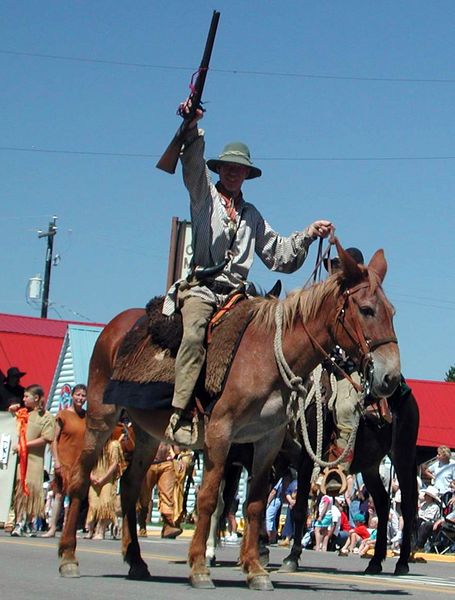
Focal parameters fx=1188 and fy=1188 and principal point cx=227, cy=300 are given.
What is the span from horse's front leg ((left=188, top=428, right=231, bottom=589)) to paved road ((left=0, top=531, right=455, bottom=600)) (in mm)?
156

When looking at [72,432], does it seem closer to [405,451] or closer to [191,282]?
[405,451]

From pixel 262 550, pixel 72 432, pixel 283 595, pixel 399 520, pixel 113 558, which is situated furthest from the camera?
pixel 399 520

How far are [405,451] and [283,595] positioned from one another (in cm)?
424

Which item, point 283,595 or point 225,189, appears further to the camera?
point 225,189

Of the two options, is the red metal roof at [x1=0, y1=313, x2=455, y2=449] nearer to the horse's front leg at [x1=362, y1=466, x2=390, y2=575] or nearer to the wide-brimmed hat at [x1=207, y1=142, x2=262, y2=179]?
the horse's front leg at [x1=362, y1=466, x2=390, y2=575]

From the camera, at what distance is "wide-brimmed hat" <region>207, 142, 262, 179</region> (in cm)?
1004

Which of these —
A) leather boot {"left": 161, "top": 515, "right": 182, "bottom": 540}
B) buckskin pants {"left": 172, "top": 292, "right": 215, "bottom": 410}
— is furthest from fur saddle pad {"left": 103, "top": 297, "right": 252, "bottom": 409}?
leather boot {"left": 161, "top": 515, "right": 182, "bottom": 540}

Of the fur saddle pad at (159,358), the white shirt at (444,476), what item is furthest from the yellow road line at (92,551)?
the white shirt at (444,476)

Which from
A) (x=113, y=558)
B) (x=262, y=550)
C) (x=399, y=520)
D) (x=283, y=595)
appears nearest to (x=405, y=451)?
(x=262, y=550)

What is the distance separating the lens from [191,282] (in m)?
9.79

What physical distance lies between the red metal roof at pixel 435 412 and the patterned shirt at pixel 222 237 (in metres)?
34.1

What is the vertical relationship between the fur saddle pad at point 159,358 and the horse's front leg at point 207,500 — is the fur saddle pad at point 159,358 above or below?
above

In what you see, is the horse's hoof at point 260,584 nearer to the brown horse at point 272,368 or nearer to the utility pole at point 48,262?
the brown horse at point 272,368

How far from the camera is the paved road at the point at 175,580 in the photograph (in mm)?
8297
